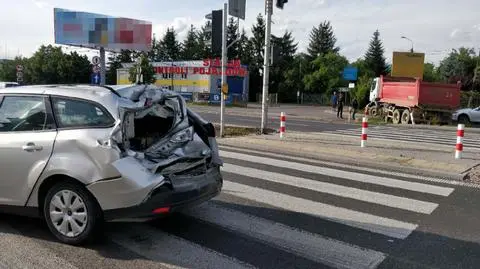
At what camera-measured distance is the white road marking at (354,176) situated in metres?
8.23

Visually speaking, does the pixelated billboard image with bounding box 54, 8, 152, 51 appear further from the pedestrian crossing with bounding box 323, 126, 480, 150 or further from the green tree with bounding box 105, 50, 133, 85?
the green tree with bounding box 105, 50, 133, 85

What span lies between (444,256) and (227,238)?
86.0 inches

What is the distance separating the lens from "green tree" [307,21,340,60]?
96938 millimetres

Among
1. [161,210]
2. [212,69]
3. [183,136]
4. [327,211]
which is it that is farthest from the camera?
[212,69]

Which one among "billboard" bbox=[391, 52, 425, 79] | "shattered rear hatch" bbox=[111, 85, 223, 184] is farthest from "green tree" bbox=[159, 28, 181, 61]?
"shattered rear hatch" bbox=[111, 85, 223, 184]

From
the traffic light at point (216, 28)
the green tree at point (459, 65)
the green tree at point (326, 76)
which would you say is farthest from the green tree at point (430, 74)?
the traffic light at point (216, 28)

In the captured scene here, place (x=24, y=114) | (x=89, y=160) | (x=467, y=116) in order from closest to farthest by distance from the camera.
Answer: (x=89, y=160)
(x=24, y=114)
(x=467, y=116)

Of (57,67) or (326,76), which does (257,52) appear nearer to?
(326,76)

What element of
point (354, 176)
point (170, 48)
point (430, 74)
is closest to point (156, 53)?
point (170, 48)

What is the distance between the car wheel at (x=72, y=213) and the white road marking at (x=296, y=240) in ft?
4.99

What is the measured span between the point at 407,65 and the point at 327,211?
123ft

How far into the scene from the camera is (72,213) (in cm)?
496

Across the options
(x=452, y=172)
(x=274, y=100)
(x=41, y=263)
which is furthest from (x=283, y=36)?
(x=41, y=263)

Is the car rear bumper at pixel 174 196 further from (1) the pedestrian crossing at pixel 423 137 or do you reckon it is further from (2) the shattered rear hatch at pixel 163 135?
(1) the pedestrian crossing at pixel 423 137
